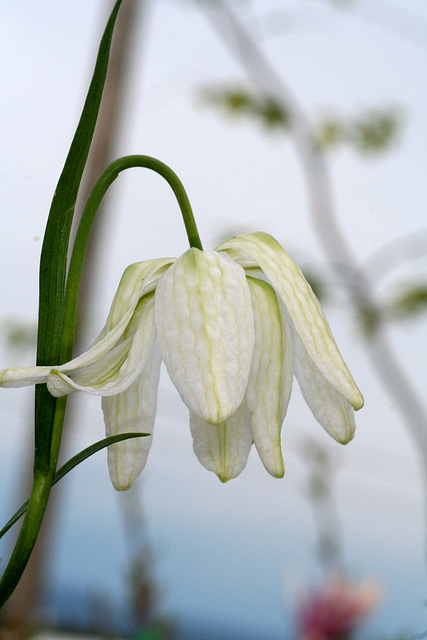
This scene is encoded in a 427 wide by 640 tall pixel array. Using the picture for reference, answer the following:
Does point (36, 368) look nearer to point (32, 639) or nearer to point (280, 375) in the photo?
point (280, 375)

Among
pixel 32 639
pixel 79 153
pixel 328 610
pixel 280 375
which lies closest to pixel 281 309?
pixel 280 375

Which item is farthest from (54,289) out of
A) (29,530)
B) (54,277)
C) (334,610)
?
(334,610)

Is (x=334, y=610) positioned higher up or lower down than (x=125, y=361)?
lower down

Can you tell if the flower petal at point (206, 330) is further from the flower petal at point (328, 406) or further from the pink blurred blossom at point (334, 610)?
the pink blurred blossom at point (334, 610)

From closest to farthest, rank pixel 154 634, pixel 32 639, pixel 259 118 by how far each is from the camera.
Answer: pixel 154 634
pixel 32 639
pixel 259 118

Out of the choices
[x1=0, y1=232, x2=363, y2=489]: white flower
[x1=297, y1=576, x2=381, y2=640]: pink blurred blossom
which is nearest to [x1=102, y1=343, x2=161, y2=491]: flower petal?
[x1=0, y1=232, x2=363, y2=489]: white flower

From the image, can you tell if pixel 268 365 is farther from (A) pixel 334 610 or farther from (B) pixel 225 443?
(A) pixel 334 610

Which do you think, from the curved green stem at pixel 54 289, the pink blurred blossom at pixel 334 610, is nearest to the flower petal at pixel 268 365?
the curved green stem at pixel 54 289

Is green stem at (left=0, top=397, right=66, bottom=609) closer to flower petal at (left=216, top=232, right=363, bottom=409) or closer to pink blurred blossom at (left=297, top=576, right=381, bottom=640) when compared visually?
flower petal at (left=216, top=232, right=363, bottom=409)
